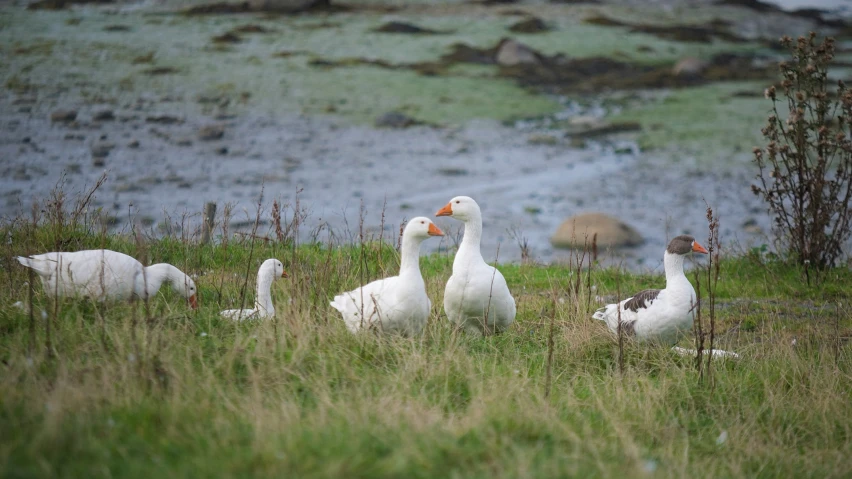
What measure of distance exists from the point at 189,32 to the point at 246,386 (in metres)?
29.6

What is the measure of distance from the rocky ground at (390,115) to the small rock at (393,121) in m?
0.07

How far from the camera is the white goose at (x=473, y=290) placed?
20.9 feet

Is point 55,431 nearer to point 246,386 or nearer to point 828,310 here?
point 246,386

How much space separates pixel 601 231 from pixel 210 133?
11.8m

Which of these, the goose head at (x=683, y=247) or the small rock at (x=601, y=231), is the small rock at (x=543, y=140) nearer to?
the small rock at (x=601, y=231)

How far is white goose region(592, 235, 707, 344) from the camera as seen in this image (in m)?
6.55

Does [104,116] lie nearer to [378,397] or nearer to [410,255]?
[410,255]

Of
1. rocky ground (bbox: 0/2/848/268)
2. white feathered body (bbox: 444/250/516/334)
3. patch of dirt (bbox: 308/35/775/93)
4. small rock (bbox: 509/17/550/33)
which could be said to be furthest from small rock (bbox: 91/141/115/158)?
small rock (bbox: 509/17/550/33)

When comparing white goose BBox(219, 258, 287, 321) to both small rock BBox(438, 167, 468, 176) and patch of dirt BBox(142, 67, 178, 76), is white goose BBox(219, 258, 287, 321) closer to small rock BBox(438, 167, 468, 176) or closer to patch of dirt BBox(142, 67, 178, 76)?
small rock BBox(438, 167, 468, 176)

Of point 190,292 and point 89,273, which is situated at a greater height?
point 89,273

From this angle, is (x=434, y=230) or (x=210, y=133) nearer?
(x=434, y=230)

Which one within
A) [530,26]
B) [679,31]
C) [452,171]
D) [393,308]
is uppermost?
[530,26]

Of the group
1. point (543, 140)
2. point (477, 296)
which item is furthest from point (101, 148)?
point (477, 296)

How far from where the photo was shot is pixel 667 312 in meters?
6.54
